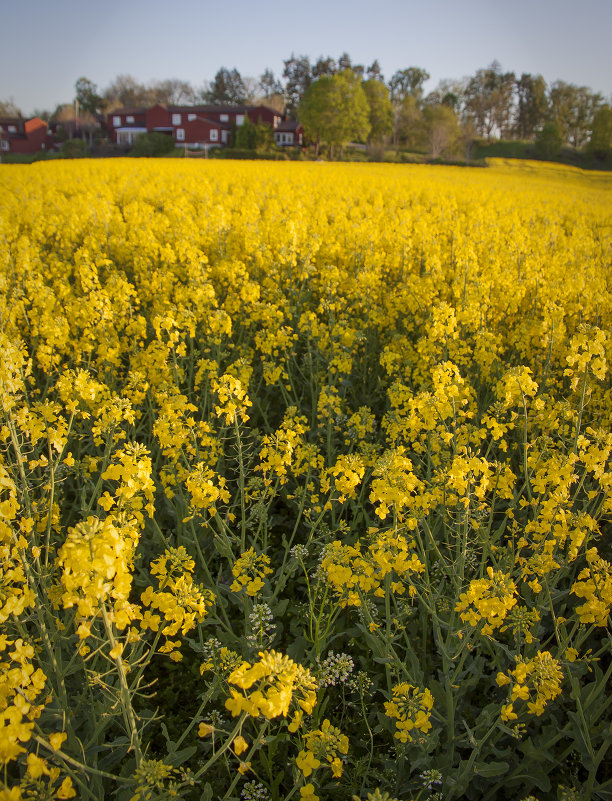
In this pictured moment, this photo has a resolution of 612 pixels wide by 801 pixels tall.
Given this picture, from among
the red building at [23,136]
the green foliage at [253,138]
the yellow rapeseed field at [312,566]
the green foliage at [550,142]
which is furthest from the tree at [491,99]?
the yellow rapeseed field at [312,566]

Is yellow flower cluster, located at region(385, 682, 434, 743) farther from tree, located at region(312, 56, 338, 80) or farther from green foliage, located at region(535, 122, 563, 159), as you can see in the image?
tree, located at region(312, 56, 338, 80)

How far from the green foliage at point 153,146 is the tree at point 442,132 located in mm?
31663

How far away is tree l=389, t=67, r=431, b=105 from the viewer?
99688 mm

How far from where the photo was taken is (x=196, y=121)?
206 feet

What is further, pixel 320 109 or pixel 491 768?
pixel 320 109

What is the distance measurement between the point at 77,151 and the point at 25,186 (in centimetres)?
4573

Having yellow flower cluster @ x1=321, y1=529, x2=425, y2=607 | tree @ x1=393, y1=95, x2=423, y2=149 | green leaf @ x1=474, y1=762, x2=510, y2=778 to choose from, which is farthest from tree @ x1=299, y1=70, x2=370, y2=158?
green leaf @ x1=474, y1=762, x2=510, y2=778

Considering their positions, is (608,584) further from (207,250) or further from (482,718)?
(207,250)

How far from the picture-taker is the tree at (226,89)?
98.5 m

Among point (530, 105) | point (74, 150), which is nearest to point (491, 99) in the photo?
point (530, 105)

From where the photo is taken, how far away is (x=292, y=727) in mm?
1559

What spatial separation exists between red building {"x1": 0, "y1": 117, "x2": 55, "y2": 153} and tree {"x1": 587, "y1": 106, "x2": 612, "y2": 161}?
71.5m

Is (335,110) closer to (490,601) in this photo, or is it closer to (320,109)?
(320,109)

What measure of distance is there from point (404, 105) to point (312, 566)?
87050mm
